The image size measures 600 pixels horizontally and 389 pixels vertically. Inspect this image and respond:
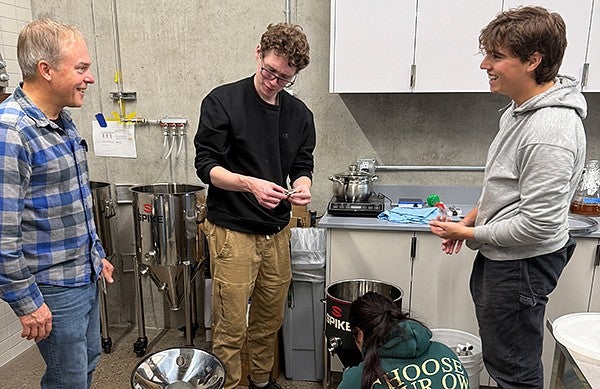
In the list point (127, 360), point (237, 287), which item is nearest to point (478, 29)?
point (237, 287)

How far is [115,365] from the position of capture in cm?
253

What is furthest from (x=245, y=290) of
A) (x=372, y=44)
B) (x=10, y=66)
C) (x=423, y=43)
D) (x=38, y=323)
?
(x=10, y=66)

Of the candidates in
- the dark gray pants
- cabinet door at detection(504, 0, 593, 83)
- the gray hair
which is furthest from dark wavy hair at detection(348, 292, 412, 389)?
cabinet door at detection(504, 0, 593, 83)

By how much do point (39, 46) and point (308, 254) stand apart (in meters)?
1.45

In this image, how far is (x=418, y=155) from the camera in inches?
104

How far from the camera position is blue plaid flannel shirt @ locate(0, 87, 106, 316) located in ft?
3.96

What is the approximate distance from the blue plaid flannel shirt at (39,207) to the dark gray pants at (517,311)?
1.31 metres

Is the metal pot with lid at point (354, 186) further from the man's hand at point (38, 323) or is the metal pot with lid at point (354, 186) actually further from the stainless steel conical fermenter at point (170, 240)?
the man's hand at point (38, 323)

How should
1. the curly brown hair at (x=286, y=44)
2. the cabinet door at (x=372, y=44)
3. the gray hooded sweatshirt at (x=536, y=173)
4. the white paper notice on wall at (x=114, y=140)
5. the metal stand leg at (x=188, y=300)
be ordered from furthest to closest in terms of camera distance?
the white paper notice on wall at (x=114, y=140) < the metal stand leg at (x=188, y=300) < the cabinet door at (x=372, y=44) < the curly brown hair at (x=286, y=44) < the gray hooded sweatshirt at (x=536, y=173)

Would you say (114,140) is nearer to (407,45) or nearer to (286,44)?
(286,44)

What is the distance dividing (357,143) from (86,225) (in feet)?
5.36

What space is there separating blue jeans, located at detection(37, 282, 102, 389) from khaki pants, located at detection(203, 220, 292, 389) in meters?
0.55

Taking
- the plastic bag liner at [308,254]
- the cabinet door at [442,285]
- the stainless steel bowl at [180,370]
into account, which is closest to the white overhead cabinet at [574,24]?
the cabinet door at [442,285]

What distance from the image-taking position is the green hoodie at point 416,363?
1186 mm
